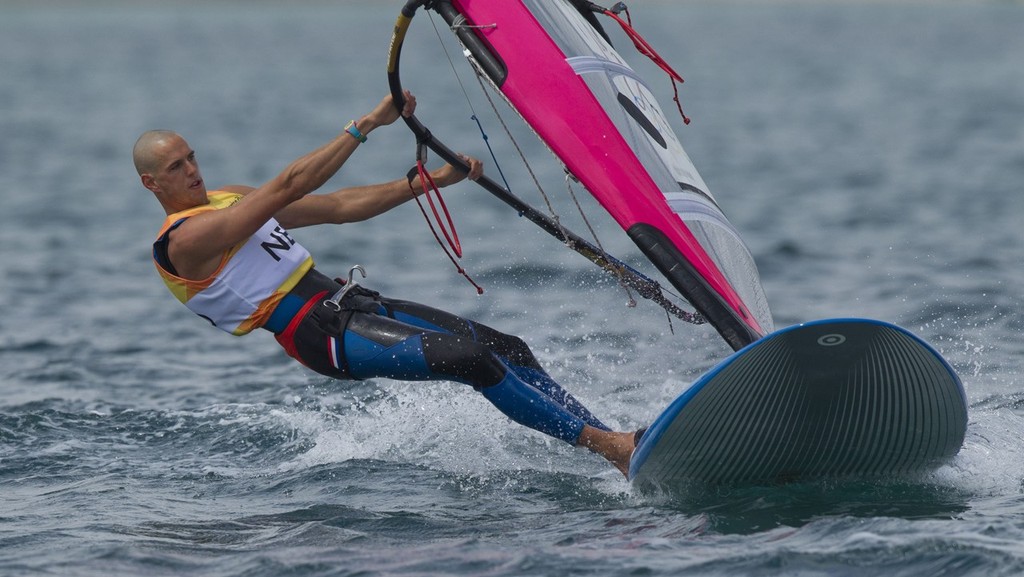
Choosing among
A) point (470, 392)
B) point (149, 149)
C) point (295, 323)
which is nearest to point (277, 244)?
point (295, 323)

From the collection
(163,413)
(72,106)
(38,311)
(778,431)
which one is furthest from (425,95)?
(778,431)

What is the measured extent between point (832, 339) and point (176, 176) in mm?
3049

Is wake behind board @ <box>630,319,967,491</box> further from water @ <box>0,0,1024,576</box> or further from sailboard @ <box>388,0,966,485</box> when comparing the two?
water @ <box>0,0,1024,576</box>

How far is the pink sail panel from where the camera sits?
6363mm

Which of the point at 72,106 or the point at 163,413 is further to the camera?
the point at 72,106

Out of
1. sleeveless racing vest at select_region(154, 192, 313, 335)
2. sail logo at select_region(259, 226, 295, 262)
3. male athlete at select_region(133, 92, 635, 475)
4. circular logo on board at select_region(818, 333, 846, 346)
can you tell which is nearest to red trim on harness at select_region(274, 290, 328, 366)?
male athlete at select_region(133, 92, 635, 475)

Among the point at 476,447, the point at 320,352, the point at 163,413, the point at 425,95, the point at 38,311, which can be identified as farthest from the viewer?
the point at 425,95

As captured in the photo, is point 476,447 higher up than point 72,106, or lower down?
lower down

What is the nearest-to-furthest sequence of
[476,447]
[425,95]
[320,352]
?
[320,352]
[476,447]
[425,95]

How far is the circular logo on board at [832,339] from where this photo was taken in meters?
5.52

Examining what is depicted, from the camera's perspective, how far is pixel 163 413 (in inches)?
322

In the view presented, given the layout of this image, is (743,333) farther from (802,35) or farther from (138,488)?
(802,35)

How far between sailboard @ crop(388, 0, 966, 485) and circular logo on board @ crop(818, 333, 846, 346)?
0.13ft

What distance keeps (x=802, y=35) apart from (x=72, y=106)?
1575 inches
